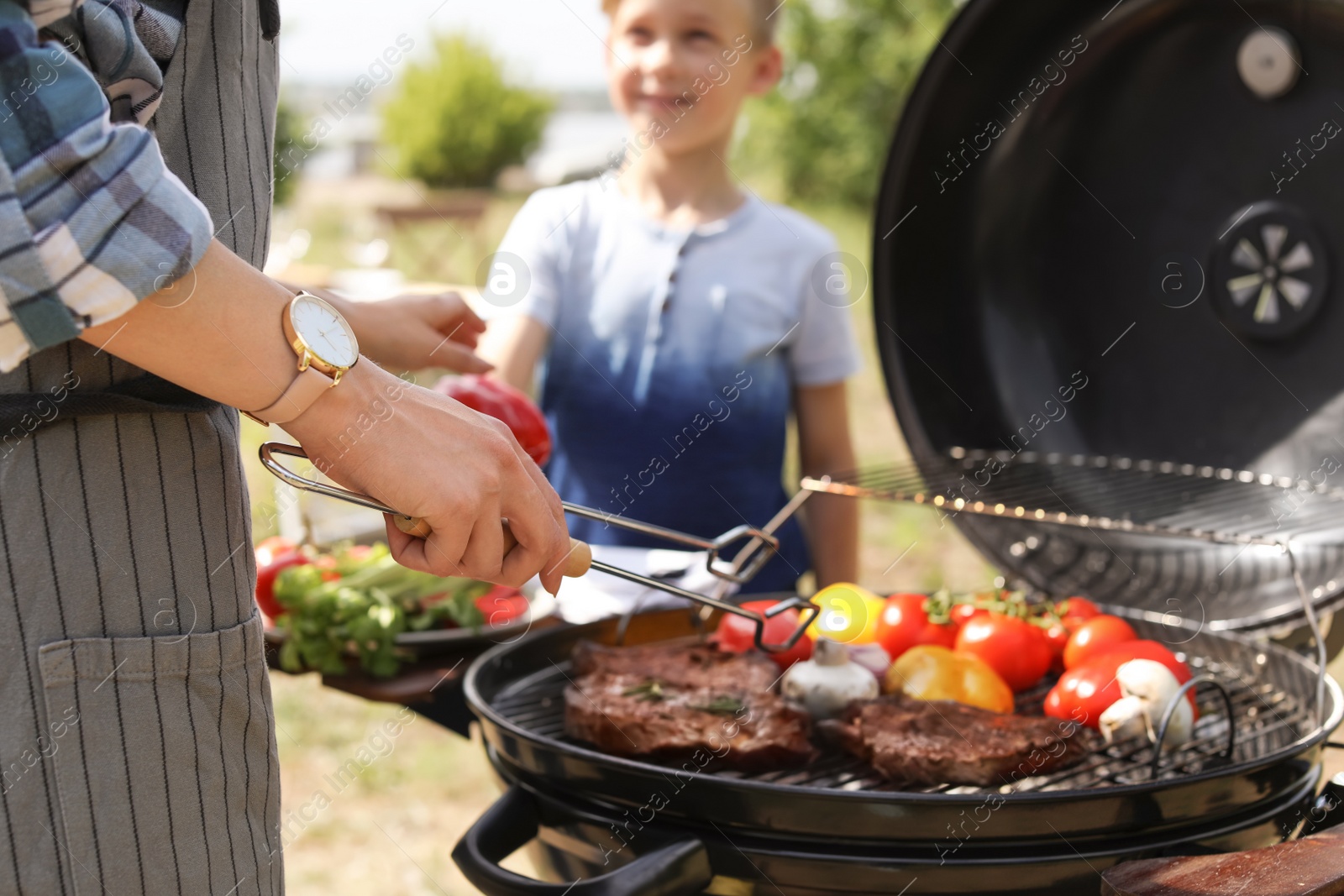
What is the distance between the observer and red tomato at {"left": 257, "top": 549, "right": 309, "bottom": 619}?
2283 mm

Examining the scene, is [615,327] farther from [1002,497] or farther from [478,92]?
[478,92]

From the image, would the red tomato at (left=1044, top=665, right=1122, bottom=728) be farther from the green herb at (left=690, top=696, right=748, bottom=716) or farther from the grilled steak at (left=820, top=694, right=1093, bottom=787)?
the green herb at (left=690, top=696, right=748, bottom=716)

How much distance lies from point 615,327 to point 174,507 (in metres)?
1.62

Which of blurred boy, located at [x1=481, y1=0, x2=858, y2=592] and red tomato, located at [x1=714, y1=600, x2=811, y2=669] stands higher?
blurred boy, located at [x1=481, y1=0, x2=858, y2=592]

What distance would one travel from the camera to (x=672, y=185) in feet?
8.84

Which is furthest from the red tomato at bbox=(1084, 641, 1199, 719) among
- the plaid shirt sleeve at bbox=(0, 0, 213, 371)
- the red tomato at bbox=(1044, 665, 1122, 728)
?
the plaid shirt sleeve at bbox=(0, 0, 213, 371)

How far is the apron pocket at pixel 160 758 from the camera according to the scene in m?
0.96

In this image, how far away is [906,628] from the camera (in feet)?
6.05

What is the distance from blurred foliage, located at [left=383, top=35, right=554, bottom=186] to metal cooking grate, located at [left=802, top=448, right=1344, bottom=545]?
17271 millimetres

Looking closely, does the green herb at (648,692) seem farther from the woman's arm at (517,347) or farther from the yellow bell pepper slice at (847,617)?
the woman's arm at (517,347)

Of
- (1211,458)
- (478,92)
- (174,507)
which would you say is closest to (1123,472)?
(1211,458)

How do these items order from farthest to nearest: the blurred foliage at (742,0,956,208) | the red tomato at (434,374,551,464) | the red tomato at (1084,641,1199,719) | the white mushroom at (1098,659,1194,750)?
1. the blurred foliage at (742,0,956,208)
2. the red tomato at (434,374,551,464)
3. the red tomato at (1084,641,1199,719)
4. the white mushroom at (1098,659,1194,750)

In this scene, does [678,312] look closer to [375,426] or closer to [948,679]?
[948,679]

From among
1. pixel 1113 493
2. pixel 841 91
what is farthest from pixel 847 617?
pixel 841 91
